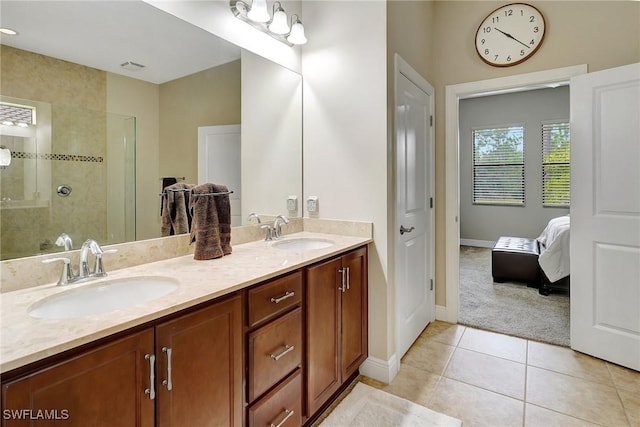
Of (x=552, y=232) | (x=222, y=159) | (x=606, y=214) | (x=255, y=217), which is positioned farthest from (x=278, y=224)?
(x=552, y=232)

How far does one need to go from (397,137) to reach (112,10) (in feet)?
5.24

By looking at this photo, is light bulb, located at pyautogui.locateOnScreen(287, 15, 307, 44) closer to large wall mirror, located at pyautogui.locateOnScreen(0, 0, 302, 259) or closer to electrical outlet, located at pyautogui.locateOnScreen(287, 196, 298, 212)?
large wall mirror, located at pyautogui.locateOnScreen(0, 0, 302, 259)

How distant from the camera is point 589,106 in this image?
224 cm

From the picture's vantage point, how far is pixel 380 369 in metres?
2.09

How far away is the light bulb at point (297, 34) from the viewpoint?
2.16 m

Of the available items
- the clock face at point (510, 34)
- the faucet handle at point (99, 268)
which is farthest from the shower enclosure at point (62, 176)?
the clock face at point (510, 34)

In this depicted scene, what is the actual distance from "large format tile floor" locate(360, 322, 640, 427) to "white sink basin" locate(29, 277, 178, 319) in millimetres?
1441

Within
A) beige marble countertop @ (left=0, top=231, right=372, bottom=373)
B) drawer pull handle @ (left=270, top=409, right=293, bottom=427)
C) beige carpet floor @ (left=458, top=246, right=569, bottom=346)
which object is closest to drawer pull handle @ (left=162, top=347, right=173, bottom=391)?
beige marble countertop @ (left=0, top=231, right=372, bottom=373)

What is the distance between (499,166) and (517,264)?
8.66ft

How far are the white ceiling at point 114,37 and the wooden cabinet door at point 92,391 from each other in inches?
42.4

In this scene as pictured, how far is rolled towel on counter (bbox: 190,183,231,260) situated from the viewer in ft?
5.16

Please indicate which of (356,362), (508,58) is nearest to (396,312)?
(356,362)

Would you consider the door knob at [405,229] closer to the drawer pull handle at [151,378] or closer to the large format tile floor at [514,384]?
A: the large format tile floor at [514,384]

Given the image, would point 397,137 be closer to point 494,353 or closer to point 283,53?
point 283,53
